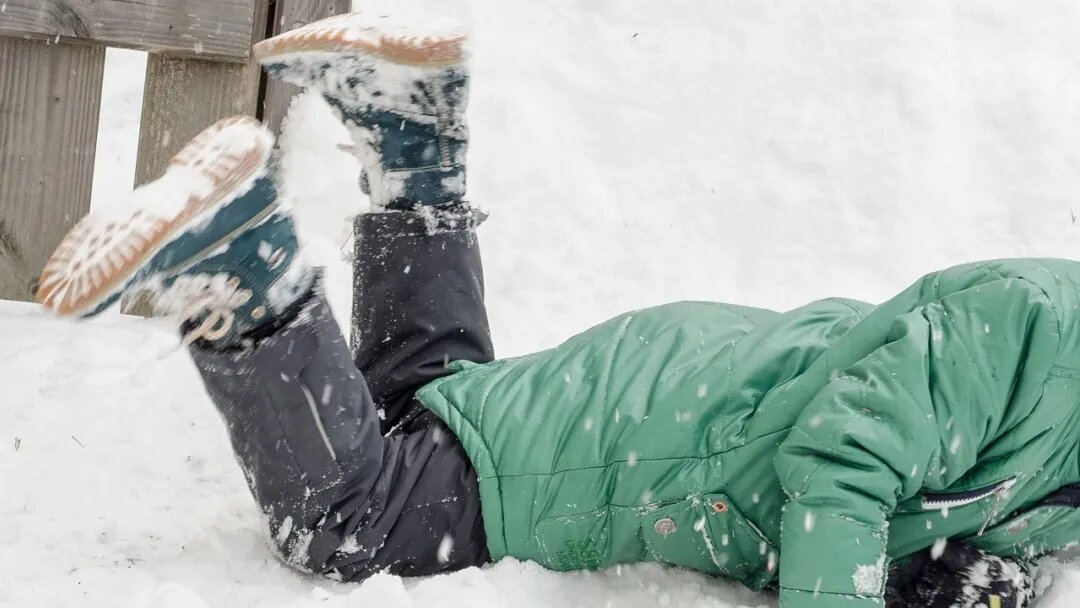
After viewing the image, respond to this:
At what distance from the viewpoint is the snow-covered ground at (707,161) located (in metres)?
3.45

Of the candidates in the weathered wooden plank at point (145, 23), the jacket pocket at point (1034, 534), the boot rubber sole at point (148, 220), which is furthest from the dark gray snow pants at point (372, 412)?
the weathered wooden plank at point (145, 23)

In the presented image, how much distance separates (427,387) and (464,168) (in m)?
0.50

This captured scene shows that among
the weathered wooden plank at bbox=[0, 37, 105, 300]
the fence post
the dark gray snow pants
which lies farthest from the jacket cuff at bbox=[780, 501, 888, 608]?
the weathered wooden plank at bbox=[0, 37, 105, 300]

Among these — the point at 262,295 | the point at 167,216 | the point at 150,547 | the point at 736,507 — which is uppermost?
the point at 167,216

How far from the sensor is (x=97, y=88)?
319 centimetres

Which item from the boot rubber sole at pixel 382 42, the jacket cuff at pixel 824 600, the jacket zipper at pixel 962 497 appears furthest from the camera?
the boot rubber sole at pixel 382 42

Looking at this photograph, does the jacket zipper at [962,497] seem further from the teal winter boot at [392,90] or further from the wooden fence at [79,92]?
the wooden fence at [79,92]

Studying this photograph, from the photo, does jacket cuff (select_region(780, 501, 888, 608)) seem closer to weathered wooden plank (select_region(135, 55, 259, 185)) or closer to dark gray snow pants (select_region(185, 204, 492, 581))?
dark gray snow pants (select_region(185, 204, 492, 581))

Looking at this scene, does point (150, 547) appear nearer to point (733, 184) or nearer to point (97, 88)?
point (97, 88)

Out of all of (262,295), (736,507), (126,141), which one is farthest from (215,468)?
(126,141)

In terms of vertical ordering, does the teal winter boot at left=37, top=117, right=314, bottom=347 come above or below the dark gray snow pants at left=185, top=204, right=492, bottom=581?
above

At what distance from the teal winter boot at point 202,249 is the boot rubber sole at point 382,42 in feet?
1.35

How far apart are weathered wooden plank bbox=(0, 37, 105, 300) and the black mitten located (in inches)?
98.5

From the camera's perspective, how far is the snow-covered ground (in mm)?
3449
